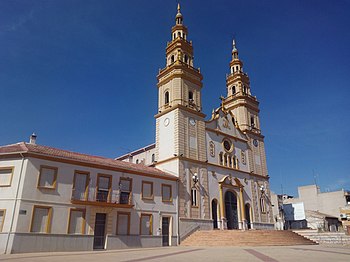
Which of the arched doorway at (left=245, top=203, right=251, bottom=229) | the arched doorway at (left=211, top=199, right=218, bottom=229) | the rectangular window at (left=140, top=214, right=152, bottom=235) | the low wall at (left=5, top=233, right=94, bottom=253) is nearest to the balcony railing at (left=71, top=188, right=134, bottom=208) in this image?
the rectangular window at (left=140, top=214, right=152, bottom=235)

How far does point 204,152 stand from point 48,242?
17906 millimetres

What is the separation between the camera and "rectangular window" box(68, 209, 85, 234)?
20.6 m

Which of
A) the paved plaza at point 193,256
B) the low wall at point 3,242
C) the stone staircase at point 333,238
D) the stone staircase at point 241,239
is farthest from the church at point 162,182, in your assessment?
the stone staircase at point 333,238

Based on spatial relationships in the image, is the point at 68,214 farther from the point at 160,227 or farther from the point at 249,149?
the point at 249,149

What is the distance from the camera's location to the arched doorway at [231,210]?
31828 mm

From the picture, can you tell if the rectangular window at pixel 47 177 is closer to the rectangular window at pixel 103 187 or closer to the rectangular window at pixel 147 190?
the rectangular window at pixel 103 187

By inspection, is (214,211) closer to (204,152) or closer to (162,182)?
(204,152)

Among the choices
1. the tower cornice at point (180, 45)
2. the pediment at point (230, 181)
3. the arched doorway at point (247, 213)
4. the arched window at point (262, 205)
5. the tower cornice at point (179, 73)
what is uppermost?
the tower cornice at point (180, 45)

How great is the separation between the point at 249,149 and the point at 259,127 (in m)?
5.25

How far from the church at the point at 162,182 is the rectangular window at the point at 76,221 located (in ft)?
0.23

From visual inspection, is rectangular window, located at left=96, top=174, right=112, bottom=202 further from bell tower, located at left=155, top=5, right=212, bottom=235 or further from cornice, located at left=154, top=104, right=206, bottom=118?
cornice, located at left=154, top=104, right=206, bottom=118

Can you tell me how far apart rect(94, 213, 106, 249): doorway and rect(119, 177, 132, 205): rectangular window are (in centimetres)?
191

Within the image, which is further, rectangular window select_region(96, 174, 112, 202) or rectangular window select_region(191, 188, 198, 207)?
rectangular window select_region(191, 188, 198, 207)

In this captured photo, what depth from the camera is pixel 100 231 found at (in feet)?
72.7
